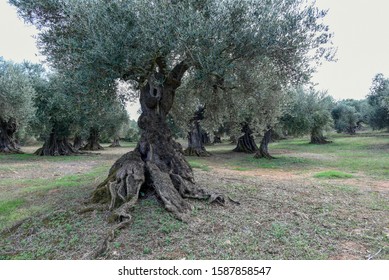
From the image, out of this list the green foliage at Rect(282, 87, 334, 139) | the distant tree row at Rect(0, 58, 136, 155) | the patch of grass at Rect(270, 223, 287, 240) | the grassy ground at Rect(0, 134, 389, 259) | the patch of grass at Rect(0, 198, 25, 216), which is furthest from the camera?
the green foliage at Rect(282, 87, 334, 139)

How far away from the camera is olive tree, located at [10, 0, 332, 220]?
Answer: 6555 mm

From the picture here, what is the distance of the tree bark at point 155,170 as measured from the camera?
23.0 ft

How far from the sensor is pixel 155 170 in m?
7.98

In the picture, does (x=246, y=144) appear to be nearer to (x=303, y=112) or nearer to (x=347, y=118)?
(x=303, y=112)

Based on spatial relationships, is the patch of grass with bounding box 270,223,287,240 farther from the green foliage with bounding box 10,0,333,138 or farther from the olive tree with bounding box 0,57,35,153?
the olive tree with bounding box 0,57,35,153

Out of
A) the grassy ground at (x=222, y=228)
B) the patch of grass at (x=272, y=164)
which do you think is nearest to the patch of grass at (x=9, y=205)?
the grassy ground at (x=222, y=228)

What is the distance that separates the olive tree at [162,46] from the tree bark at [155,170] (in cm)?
3

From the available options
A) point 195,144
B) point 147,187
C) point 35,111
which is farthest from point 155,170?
point 195,144

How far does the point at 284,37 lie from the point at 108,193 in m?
6.21

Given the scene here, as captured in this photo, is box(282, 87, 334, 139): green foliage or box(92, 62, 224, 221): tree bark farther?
box(282, 87, 334, 139): green foliage

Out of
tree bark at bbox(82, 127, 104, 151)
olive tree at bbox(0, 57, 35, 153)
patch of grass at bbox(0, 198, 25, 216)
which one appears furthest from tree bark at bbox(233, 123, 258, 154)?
patch of grass at bbox(0, 198, 25, 216)

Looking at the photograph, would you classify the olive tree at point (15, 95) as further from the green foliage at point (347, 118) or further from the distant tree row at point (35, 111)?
the green foliage at point (347, 118)

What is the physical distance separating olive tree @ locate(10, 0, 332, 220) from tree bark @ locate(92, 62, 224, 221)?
0.03m

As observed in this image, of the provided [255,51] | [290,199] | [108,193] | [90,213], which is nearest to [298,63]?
[255,51]
